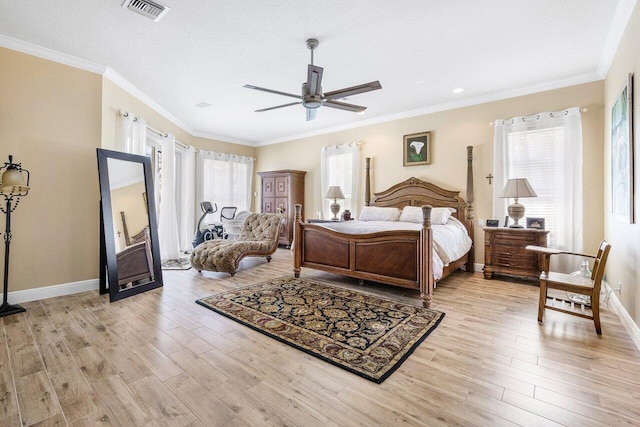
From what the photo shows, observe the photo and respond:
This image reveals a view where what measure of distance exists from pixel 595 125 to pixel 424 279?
3215 mm

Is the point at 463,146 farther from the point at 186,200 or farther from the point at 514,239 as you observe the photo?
the point at 186,200

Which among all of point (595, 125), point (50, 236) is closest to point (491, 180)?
point (595, 125)

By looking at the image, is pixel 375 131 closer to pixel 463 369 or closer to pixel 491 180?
pixel 491 180

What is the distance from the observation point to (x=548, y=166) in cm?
410

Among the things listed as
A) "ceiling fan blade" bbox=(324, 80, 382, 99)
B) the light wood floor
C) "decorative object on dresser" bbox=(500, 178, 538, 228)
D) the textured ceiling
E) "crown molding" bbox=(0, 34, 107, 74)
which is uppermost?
the textured ceiling

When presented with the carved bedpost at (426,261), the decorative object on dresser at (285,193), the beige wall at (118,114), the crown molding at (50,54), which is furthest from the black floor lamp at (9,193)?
the decorative object on dresser at (285,193)

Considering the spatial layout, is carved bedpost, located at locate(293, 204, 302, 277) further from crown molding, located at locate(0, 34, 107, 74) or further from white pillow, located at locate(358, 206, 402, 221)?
crown molding, located at locate(0, 34, 107, 74)

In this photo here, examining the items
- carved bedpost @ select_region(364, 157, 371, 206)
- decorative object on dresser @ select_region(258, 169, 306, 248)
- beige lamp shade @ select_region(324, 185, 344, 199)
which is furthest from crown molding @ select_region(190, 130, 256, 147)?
carved bedpost @ select_region(364, 157, 371, 206)

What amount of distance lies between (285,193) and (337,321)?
450 centimetres

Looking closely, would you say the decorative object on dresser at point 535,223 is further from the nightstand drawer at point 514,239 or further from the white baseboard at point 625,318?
the white baseboard at point 625,318

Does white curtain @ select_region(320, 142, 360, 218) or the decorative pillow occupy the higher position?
white curtain @ select_region(320, 142, 360, 218)

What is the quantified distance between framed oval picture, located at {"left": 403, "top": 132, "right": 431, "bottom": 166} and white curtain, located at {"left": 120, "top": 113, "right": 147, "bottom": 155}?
4303 millimetres

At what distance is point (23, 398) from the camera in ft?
5.29

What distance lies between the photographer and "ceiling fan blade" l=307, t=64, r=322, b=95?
275 cm
